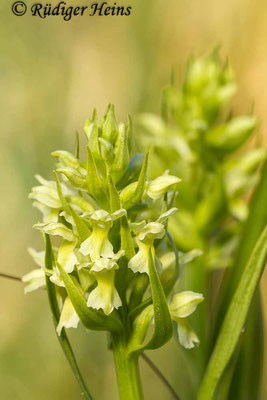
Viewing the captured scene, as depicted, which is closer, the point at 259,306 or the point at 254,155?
the point at 259,306

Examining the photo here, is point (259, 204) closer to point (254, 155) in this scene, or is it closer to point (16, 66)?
point (254, 155)

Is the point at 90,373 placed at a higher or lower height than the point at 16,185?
lower

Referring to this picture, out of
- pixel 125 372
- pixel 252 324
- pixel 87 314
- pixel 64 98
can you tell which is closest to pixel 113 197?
→ pixel 87 314

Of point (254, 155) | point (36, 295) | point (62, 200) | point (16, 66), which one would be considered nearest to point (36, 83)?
point (16, 66)

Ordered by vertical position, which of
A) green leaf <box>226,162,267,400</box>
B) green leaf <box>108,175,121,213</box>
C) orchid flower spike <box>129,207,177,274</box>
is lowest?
green leaf <box>226,162,267,400</box>

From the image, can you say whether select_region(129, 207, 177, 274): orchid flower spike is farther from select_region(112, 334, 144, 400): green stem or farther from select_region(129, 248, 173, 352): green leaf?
select_region(112, 334, 144, 400): green stem

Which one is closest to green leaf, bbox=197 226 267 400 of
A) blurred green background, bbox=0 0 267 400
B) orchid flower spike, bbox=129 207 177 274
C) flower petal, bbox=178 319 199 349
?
flower petal, bbox=178 319 199 349

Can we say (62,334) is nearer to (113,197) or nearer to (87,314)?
(87,314)
